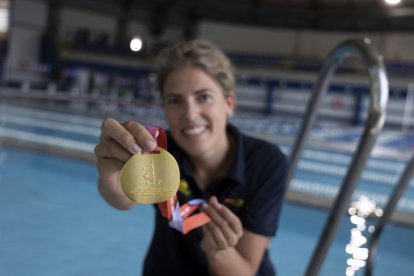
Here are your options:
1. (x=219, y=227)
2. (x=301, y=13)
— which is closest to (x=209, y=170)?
(x=219, y=227)

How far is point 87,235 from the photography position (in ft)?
10.0

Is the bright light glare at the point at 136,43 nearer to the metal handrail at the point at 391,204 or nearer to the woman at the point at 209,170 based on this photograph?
the woman at the point at 209,170

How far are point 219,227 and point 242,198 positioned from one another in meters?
0.27

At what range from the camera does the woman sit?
1.72 ft

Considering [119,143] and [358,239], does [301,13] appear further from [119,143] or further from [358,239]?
[119,143]

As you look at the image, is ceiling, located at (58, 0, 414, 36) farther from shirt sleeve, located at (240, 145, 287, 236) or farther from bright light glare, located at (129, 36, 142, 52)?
bright light glare, located at (129, 36, 142, 52)

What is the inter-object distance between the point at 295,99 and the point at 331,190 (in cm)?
1315

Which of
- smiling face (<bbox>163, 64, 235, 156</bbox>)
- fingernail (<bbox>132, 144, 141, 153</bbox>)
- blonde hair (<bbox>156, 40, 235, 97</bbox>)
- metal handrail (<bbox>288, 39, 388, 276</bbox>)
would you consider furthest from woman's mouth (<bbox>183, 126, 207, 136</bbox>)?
metal handrail (<bbox>288, 39, 388, 276</bbox>)

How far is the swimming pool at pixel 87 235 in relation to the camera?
257 cm

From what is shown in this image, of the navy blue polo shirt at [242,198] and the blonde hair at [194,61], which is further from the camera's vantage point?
the navy blue polo shirt at [242,198]

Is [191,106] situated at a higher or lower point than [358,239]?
higher

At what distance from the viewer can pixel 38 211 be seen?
135 inches

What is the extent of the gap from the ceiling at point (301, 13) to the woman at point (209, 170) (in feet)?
47.7

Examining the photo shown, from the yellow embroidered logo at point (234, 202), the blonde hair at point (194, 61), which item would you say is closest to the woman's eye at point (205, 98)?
the blonde hair at point (194, 61)
